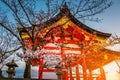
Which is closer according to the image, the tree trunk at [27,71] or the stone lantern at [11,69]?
the stone lantern at [11,69]

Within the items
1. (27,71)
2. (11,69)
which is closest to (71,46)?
(27,71)

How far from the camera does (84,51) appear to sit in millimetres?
13938

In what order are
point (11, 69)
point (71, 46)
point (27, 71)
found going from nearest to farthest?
point (11, 69)
point (27, 71)
point (71, 46)

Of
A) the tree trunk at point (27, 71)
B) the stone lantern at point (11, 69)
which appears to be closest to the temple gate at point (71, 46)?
the tree trunk at point (27, 71)

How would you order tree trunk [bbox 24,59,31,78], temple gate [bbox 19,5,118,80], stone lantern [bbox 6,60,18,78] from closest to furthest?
stone lantern [bbox 6,60,18,78], tree trunk [bbox 24,59,31,78], temple gate [bbox 19,5,118,80]

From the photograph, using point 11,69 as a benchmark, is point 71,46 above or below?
above

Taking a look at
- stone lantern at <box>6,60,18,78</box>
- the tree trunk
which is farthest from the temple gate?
stone lantern at <box>6,60,18,78</box>

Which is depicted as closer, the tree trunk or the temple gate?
the tree trunk

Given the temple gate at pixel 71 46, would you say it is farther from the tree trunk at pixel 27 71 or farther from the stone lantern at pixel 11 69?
the stone lantern at pixel 11 69

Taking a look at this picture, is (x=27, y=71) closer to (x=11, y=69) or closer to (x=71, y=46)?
(x=11, y=69)

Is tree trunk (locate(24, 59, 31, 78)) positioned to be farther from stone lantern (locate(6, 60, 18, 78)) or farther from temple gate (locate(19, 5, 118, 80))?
temple gate (locate(19, 5, 118, 80))

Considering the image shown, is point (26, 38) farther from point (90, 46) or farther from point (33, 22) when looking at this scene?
point (90, 46)

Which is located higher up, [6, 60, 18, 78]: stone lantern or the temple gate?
the temple gate

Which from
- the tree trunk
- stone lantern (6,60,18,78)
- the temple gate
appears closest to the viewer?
stone lantern (6,60,18,78)
